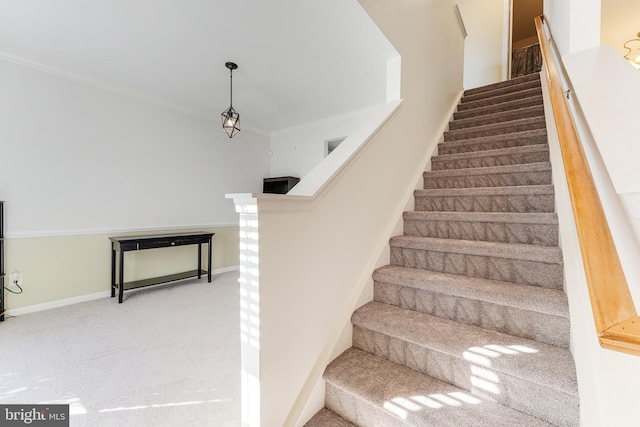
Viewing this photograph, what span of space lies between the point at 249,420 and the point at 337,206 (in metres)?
1.04

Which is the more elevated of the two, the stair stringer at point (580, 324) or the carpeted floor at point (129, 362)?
the stair stringer at point (580, 324)

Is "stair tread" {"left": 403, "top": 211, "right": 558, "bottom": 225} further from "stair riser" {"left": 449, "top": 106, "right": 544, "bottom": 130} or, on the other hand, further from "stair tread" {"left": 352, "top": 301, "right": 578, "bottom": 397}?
"stair riser" {"left": 449, "top": 106, "right": 544, "bottom": 130}

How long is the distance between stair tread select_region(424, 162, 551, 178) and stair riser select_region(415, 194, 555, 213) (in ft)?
0.96

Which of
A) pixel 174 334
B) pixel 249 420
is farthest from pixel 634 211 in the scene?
pixel 174 334

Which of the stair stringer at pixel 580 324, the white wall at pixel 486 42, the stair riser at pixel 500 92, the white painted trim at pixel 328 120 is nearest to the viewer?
the stair stringer at pixel 580 324

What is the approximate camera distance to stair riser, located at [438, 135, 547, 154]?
2.28m

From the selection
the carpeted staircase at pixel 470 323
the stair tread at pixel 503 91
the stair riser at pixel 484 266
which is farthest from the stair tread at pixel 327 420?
the stair tread at pixel 503 91

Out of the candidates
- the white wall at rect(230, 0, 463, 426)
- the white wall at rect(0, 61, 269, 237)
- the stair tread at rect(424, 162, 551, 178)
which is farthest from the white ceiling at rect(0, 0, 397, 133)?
the stair tread at rect(424, 162, 551, 178)

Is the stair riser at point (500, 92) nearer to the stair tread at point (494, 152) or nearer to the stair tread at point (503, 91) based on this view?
the stair tread at point (503, 91)

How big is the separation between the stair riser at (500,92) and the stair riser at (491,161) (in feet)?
5.00

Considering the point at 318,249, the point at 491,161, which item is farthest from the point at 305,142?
the point at 318,249

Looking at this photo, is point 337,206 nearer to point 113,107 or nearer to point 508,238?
point 508,238

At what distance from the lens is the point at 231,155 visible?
15.7 ft

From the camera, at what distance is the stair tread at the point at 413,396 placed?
989 millimetres
